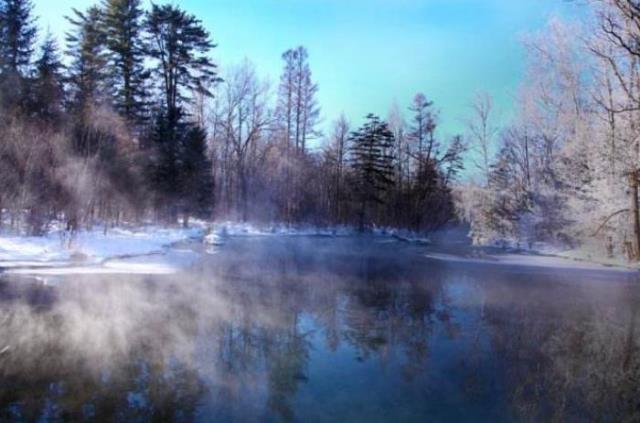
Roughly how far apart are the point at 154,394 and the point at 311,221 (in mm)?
36025

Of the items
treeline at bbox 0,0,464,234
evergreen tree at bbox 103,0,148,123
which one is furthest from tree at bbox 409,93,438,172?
evergreen tree at bbox 103,0,148,123

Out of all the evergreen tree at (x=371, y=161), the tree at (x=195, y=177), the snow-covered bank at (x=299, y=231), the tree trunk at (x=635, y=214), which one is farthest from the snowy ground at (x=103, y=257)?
the evergreen tree at (x=371, y=161)

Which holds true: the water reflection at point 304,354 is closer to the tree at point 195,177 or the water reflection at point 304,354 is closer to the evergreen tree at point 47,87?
the evergreen tree at point 47,87

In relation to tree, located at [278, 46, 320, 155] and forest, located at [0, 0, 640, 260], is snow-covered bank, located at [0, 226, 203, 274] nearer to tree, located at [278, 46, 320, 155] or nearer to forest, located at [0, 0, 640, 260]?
forest, located at [0, 0, 640, 260]

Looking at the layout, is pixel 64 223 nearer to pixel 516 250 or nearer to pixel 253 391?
pixel 253 391

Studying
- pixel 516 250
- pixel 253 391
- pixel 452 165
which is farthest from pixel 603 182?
pixel 452 165

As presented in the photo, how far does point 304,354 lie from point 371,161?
1454 inches

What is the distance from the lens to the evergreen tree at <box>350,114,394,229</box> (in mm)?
41062

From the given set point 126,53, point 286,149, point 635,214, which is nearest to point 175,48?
point 126,53

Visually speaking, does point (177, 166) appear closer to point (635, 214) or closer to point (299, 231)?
point (299, 231)

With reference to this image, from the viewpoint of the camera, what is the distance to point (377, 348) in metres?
5.92

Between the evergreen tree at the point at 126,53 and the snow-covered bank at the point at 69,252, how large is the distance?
11896mm

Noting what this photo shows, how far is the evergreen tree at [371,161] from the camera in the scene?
41062 millimetres

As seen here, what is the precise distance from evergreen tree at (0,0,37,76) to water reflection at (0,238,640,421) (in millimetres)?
20292
